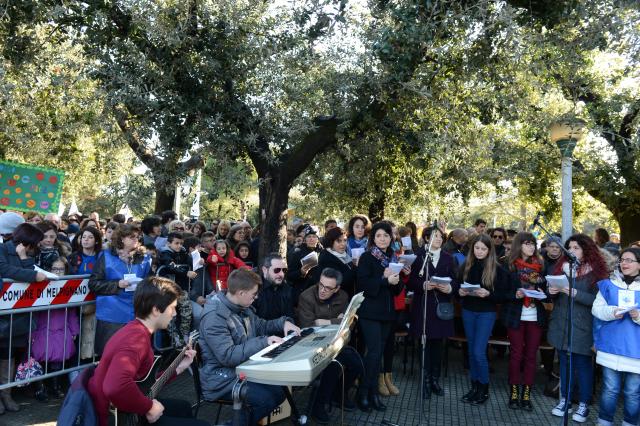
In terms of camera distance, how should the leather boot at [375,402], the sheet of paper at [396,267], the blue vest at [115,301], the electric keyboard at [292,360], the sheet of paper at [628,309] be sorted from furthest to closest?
the leather boot at [375,402] → the blue vest at [115,301] → the sheet of paper at [396,267] → the sheet of paper at [628,309] → the electric keyboard at [292,360]

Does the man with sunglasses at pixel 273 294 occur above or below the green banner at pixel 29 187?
below

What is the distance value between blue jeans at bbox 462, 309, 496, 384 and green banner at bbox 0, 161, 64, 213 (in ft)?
26.5

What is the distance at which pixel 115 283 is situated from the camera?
638 centimetres

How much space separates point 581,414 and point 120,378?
5.43 metres

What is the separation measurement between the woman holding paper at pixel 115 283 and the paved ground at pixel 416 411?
1.00 metres

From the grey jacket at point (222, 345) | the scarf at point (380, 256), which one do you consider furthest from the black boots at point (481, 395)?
the grey jacket at point (222, 345)

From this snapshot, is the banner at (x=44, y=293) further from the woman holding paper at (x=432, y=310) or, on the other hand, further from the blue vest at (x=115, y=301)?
the woman holding paper at (x=432, y=310)

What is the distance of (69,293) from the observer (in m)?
6.49

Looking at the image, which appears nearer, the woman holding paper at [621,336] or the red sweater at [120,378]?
the red sweater at [120,378]

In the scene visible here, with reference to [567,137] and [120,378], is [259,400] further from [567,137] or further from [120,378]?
[567,137]

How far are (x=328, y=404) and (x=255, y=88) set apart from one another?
4.69m

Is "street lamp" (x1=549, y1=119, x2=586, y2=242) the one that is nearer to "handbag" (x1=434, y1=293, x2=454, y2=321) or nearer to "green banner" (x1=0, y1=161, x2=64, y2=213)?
"handbag" (x1=434, y1=293, x2=454, y2=321)

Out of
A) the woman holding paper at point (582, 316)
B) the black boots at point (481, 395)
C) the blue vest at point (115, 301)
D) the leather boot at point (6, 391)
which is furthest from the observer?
the black boots at point (481, 395)

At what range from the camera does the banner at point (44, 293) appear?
5848 mm
